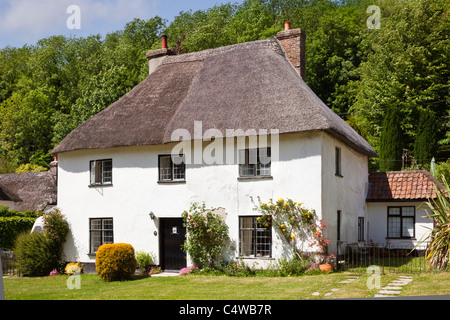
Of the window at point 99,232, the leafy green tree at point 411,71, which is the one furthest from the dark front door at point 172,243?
the leafy green tree at point 411,71

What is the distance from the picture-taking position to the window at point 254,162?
17.7m

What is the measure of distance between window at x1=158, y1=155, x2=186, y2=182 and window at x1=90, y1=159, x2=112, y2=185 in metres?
2.59

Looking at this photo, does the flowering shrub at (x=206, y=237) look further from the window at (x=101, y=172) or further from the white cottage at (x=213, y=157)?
the window at (x=101, y=172)

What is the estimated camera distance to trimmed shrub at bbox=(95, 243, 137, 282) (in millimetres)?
17406

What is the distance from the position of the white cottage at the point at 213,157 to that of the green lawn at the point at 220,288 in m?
2.19

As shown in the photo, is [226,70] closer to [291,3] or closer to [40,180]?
[40,180]

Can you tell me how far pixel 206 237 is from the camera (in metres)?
17.9

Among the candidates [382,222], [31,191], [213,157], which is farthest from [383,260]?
[31,191]

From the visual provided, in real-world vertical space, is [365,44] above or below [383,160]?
above

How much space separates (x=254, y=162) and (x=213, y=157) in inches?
63.8

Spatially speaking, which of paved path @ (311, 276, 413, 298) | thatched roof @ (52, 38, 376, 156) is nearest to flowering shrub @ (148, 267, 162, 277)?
thatched roof @ (52, 38, 376, 156)

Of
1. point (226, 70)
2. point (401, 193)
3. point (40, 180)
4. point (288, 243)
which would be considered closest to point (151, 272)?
point (288, 243)

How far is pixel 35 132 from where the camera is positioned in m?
50.1

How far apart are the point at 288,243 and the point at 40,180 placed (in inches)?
850
